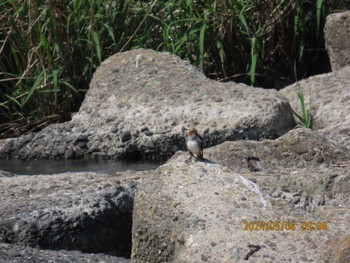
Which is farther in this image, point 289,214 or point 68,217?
point 68,217

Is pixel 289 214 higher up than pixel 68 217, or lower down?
higher up

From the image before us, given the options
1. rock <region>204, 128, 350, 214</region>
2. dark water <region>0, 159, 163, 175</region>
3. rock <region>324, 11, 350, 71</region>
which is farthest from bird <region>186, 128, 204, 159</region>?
rock <region>324, 11, 350, 71</region>

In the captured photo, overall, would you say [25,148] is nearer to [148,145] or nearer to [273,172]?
[148,145]

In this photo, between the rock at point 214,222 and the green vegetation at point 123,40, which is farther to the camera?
the green vegetation at point 123,40

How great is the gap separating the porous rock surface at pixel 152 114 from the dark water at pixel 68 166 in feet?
0.22

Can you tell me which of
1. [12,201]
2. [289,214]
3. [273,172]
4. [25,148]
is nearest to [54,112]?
[25,148]

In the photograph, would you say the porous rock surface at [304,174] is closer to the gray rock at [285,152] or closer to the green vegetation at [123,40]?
the gray rock at [285,152]

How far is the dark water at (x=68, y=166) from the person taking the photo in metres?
6.50

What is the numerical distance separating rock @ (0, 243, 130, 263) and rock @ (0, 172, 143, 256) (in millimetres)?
187

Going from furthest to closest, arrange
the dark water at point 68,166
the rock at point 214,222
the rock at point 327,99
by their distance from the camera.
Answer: the dark water at point 68,166 → the rock at point 327,99 → the rock at point 214,222

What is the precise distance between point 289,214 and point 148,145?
8.76 ft

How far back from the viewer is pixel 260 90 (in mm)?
6781
